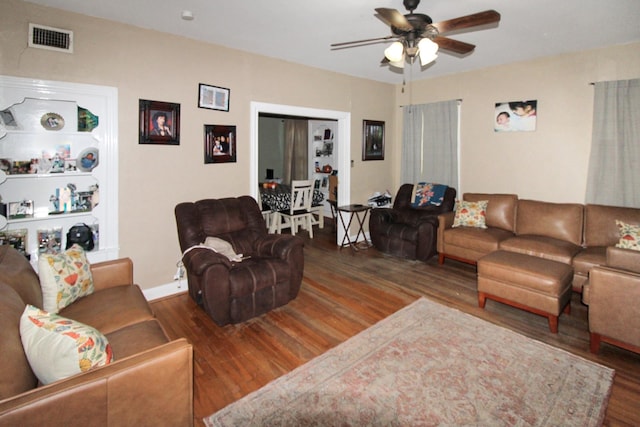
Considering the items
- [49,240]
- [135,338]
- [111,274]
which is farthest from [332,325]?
[49,240]

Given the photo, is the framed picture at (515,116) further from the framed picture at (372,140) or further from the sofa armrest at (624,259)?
the sofa armrest at (624,259)

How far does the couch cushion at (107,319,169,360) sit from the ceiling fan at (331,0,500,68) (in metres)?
2.38

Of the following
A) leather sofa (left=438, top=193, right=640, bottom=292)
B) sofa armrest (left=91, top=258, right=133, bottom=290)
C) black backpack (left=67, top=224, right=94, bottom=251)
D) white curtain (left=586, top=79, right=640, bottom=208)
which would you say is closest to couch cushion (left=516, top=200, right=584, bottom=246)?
leather sofa (left=438, top=193, right=640, bottom=292)

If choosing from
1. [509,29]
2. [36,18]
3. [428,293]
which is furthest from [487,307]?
[36,18]

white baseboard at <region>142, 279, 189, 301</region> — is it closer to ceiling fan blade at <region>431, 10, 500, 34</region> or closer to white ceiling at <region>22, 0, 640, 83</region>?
white ceiling at <region>22, 0, 640, 83</region>

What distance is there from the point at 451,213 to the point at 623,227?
6.00ft

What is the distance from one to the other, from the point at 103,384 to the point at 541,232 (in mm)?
4488

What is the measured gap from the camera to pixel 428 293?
3.66m

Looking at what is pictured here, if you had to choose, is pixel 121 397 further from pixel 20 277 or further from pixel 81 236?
pixel 81 236

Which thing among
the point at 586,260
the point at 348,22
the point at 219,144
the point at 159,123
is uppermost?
the point at 348,22

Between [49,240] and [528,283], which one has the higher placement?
[49,240]

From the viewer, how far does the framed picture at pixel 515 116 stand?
441 cm

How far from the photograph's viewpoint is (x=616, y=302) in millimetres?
2377

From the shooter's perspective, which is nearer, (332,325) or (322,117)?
(332,325)
